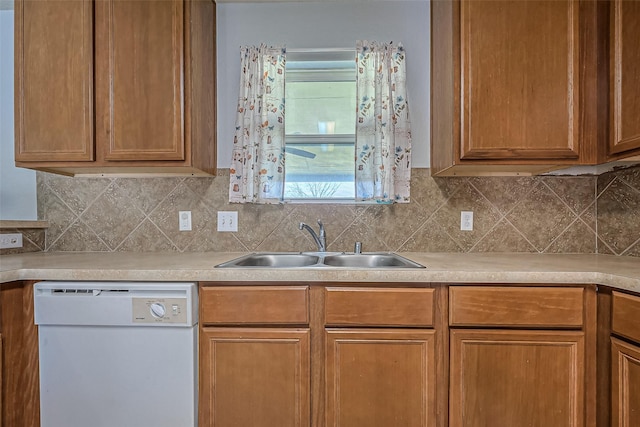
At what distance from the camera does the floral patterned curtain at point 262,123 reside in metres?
1.95

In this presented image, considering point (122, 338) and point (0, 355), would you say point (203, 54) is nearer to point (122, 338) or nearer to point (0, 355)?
point (122, 338)

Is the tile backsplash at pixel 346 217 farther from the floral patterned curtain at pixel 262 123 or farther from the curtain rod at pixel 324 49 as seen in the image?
the curtain rod at pixel 324 49

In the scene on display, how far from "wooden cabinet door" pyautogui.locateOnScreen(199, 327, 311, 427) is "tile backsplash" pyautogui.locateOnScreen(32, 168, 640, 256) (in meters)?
0.72

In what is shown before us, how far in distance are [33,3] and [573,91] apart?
2.65 m

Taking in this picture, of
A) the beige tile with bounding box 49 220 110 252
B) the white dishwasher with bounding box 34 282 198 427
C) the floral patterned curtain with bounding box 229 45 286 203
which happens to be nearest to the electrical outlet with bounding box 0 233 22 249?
the beige tile with bounding box 49 220 110 252

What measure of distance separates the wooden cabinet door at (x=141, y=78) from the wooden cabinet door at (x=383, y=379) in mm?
1242

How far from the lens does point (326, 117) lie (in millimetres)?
2096

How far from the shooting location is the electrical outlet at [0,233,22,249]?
6.15ft

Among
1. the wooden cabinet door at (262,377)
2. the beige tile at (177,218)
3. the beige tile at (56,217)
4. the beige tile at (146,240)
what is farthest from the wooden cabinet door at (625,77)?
the beige tile at (56,217)

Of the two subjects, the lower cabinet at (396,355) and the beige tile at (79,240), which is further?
the beige tile at (79,240)

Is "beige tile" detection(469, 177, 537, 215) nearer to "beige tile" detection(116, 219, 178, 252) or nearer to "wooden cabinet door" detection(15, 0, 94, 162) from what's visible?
"beige tile" detection(116, 219, 178, 252)

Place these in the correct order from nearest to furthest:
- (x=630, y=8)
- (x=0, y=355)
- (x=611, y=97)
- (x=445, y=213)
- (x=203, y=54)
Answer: (x=0, y=355) < (x=630, y=8) < (x=611, y=97) < (x=203, y=54) < (x=445, y=213)

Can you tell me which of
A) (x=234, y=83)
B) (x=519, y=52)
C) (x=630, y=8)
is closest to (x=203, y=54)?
(x=234, y=83)

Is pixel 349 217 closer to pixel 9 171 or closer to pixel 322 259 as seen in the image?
pixel 322 259
